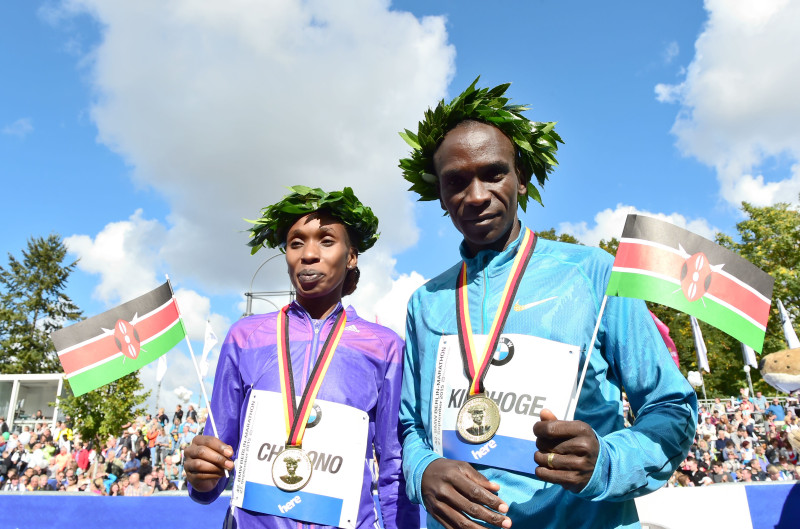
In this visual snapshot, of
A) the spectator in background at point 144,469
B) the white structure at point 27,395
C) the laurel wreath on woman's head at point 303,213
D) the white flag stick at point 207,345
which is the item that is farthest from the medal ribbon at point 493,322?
the white structure at point 27,395

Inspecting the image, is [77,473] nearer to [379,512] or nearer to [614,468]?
[379,512]

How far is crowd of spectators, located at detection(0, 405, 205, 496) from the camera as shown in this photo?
1292cm

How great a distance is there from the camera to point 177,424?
761 inches

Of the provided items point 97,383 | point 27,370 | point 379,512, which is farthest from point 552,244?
point 27,370

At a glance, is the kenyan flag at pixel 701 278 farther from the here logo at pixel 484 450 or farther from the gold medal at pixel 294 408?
the gold medal at pixel 294 408

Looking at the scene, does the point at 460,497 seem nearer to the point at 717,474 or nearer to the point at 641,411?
the point at 641,411

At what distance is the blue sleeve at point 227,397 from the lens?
3.34m

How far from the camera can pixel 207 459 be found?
8.98 feet

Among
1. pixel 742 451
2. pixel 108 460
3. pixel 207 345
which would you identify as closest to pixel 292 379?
pixel 108 460

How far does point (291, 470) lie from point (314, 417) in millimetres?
288

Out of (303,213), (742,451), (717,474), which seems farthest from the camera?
(742,451)

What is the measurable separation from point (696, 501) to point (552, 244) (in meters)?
7.00

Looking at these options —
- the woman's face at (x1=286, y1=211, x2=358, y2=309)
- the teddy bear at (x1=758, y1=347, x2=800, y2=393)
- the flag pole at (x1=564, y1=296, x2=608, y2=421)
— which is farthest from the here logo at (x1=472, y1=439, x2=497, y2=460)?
the teddy bear at (x1=758, y1=347, x2=800, y2=393)

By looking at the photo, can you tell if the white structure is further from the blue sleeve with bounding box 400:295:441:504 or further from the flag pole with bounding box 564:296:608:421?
the flag pole with bounding box 564:296:608:421
